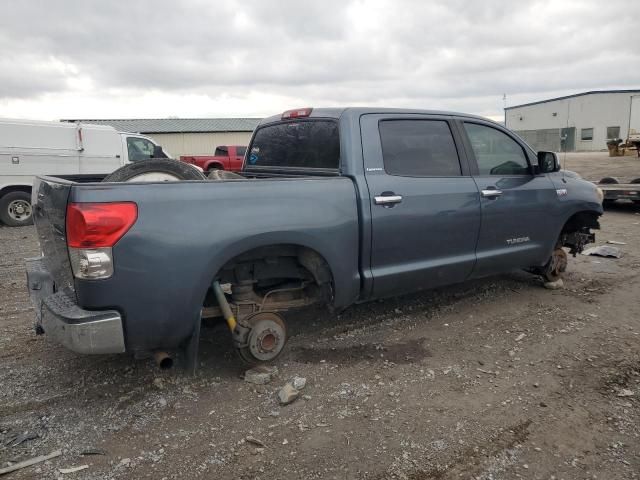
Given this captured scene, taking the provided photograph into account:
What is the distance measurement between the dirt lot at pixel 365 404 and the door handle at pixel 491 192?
112 cm

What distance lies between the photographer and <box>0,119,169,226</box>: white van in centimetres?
1040

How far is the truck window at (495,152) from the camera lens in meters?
4.46

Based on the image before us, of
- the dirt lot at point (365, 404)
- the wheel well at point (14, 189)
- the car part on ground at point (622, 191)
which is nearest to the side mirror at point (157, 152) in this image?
the wheel well at point (14, 189)

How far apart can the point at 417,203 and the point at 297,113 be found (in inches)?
51.6

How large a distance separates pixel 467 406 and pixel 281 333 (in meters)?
1.32

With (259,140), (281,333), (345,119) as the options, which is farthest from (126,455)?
(259,140)

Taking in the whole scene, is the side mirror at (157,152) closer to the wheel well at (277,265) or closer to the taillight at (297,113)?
the taillight at (297,113)

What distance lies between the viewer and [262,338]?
341 cm

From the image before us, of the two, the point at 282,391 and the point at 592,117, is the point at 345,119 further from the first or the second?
the point at 592,117

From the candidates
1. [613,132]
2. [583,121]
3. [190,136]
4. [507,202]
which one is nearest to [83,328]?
[507,202]

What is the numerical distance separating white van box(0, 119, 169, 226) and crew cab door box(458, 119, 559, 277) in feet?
31.2

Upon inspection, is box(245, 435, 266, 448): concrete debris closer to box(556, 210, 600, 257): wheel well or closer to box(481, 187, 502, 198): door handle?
box(481, 187, 502, 198): door handle

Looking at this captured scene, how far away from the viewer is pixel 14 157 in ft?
34.2

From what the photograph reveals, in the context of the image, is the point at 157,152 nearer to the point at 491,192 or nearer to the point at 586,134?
the point at 491,192
